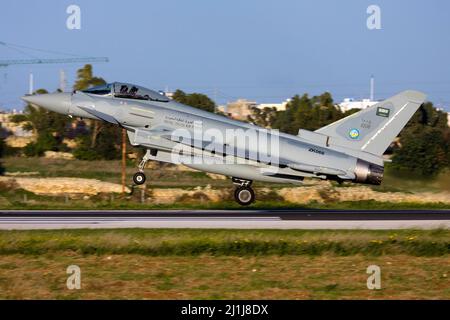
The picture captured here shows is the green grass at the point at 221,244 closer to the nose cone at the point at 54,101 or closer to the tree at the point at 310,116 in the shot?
the nose cone at the point at 54,101

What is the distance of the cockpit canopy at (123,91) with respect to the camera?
26047mm

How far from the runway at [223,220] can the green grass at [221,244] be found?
2.17 metres

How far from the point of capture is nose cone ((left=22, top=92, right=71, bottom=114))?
2579 centimetres

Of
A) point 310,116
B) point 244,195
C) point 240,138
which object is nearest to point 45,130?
point 310,116

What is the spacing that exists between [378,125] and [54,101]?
12.3 meters

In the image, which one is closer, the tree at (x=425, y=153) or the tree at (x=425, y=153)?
the tree at (x=425, y=153)

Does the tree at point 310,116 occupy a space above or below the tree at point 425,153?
above

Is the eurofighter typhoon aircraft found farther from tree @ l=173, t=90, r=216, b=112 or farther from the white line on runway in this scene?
tree @ l=173, t=90, r=216, b=112

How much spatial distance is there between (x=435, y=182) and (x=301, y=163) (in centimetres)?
980

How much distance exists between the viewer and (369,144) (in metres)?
27.2

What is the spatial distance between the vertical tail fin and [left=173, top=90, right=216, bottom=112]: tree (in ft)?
155

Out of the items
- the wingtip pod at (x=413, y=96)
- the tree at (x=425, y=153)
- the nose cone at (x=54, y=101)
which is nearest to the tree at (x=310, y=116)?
the tree at (x=425, y=153)

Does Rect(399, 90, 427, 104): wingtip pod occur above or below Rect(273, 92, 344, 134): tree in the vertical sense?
below

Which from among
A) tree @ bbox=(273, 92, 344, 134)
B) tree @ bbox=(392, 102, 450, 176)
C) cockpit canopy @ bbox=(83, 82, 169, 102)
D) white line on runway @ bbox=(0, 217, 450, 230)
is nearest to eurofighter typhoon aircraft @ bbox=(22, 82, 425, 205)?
cockpit canopy @ bbox=(83, 82, 169, 102)
